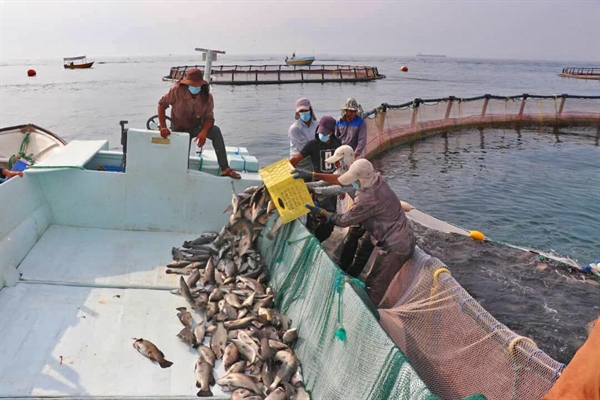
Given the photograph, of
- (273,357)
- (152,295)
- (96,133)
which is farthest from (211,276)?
(96,133)

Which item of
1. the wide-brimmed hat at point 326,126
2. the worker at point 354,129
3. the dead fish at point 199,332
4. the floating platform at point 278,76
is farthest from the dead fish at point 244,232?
the floating platform at point 278,76

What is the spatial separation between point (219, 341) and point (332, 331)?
164 centimetres

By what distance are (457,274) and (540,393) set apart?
7.09 metres

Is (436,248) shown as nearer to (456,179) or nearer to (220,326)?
(220,326)

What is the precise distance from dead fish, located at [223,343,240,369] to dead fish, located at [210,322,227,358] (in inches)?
5.1

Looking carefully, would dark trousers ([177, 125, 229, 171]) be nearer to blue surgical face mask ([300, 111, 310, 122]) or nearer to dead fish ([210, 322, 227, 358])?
blue surgical face mask ([300, 111, 310, 122])

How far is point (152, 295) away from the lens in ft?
21.4

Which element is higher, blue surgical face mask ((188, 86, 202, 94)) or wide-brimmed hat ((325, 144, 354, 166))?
blue surgical face mask ((188, 86, 202, 94))

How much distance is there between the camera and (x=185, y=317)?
5949mm

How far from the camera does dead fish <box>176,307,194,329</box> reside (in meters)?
5.89

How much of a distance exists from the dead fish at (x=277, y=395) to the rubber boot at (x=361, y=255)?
2.19 metres

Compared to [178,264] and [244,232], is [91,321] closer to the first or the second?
[178,264]

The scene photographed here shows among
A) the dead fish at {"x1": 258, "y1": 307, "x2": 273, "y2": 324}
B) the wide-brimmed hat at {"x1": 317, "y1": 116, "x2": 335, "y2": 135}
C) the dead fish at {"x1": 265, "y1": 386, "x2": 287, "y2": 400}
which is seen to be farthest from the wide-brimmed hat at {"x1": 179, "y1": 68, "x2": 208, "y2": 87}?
the dead fish at {"x1": 265, "y1": 386, "x2": 287, "y2": 400}

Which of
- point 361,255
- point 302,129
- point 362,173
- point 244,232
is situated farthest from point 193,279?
point 302,129
